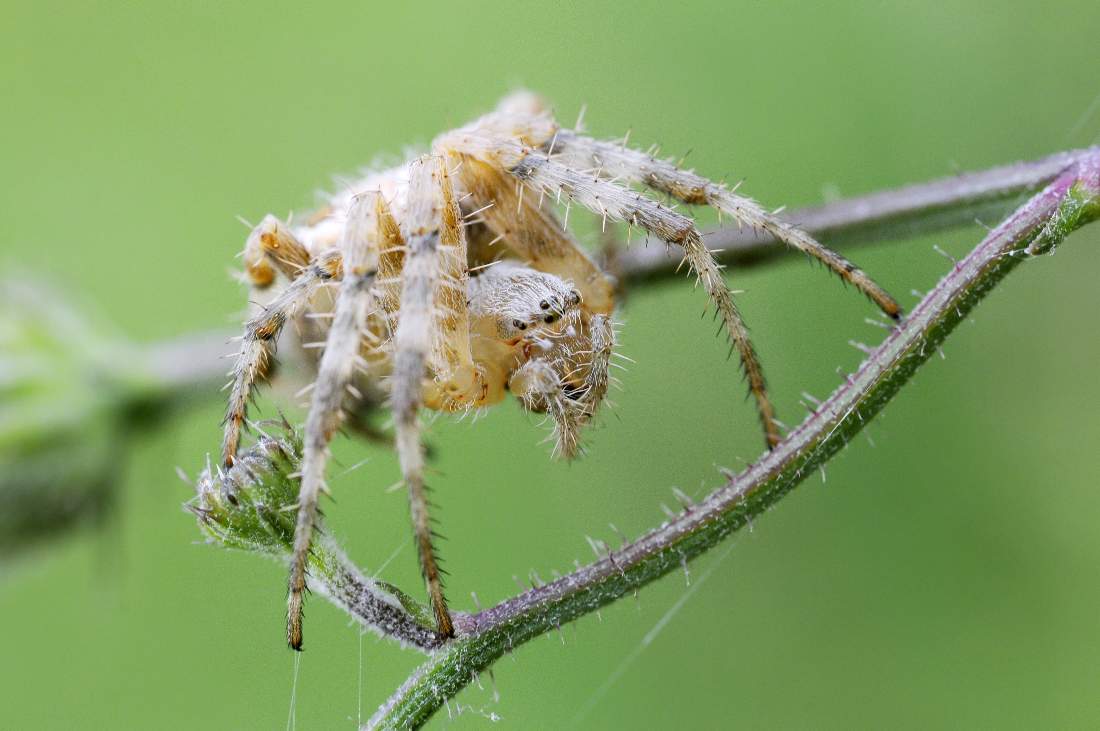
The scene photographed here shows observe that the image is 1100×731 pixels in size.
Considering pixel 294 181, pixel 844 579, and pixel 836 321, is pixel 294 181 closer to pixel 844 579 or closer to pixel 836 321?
pixel 836 321

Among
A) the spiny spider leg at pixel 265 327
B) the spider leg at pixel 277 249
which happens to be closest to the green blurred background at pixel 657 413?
the spider leg at pixel 277 249

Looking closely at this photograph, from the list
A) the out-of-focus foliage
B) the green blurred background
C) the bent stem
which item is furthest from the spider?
the out-of-focus foliage

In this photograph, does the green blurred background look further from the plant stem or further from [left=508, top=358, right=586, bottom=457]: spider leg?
[left=508, top=358, right=586, bottom=457]: spider leg

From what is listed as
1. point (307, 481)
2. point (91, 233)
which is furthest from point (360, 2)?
point (307, 481)

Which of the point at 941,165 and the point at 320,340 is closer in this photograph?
the point at 320,340

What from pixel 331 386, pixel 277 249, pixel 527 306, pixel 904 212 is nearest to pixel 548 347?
pixel 527 306

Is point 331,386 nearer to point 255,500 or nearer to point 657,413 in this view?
point 255,500

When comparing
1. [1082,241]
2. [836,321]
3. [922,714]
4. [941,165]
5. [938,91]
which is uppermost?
[938,91]
